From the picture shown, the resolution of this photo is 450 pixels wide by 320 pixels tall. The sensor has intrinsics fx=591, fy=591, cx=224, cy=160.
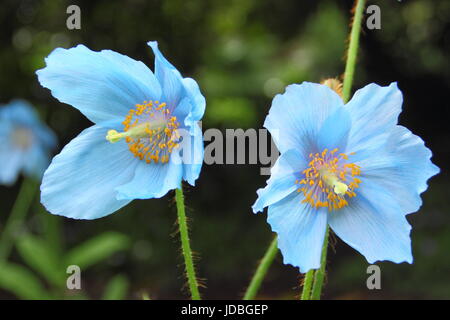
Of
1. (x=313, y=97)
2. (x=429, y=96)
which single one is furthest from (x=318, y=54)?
(x=313, y=97)

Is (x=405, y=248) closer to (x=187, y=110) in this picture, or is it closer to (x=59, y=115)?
(x=187, y=110)

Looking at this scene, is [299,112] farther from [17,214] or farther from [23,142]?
[17,214]

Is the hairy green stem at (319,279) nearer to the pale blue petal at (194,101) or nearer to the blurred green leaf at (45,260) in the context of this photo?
Result: the pale blue petal at (194,101)

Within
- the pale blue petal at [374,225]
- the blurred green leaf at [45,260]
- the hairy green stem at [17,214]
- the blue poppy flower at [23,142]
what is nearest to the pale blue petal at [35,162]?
the blue poppy flower at [23,142]

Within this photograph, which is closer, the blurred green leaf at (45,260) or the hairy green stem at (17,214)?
the blurred green leaf at (45,260)

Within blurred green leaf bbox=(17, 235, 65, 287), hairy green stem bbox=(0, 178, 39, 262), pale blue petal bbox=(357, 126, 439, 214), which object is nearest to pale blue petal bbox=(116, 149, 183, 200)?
pale blue petal bbox=(357, 126, 439, 214)

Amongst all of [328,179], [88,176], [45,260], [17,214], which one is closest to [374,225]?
[328,179]
